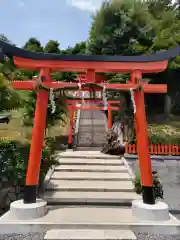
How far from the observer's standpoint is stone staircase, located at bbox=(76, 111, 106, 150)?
1872cm

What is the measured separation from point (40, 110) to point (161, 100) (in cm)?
2204

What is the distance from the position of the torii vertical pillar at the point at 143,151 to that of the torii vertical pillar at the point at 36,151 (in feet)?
8.32

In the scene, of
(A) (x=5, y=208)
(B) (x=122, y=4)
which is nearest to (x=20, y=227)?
(A) (x=5, y=208)

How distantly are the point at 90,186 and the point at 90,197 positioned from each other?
1.04m

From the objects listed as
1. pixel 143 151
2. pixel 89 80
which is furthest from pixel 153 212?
pixel 89 80

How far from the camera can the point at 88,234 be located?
6273 mm

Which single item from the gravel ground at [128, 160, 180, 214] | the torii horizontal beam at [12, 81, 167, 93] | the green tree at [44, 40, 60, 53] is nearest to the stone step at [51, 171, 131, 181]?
the gravel ground at [128, 160, 180, 214]

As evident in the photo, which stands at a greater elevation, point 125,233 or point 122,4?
point 122,4

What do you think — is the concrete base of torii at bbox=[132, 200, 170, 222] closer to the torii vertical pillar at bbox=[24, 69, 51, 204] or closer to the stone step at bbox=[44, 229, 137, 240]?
the stone step at bbox=[44, 229, 137, 240]

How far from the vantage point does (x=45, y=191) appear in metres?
10.0

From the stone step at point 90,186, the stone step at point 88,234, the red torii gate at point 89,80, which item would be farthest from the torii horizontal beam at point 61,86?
the stone step at point 90,186

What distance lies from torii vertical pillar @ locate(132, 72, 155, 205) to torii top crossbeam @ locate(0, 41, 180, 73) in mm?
358

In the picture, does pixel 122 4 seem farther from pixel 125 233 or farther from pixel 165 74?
pixel 125 233

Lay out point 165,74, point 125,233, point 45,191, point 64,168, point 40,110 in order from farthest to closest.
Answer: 1. point 165,74
2. point 64,168
3. point 45,191
4. point 40,110
5. point 125,233
